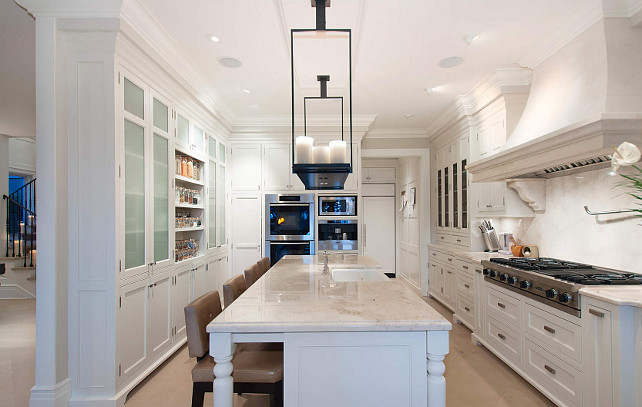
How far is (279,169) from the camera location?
207 inches

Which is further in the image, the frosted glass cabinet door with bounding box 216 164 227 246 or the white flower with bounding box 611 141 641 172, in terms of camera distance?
the frosted glass cabinet door with bounding box 216 164 227 246

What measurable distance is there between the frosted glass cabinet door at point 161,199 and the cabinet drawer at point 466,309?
3259 mm

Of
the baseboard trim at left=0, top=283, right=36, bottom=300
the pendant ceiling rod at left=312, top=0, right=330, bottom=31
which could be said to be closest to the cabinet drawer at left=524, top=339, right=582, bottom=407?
the pendant ceiling rod at left=312, top=0, right=330, bottom=31

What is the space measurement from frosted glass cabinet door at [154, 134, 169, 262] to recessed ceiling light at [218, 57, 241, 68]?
2.93 feet

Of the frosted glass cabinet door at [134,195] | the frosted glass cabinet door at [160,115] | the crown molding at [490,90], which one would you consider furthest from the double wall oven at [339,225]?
the frosted glass cabinet door at [134,195]

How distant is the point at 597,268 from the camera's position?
2646mm

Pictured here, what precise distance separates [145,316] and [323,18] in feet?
8.39

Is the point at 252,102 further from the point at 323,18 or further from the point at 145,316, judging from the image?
the point at 145,316

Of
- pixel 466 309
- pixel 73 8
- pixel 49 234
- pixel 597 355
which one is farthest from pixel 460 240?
pixel 73 8

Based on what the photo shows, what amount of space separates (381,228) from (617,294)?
612 centimetres

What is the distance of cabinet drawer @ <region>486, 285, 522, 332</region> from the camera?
281 centimetres

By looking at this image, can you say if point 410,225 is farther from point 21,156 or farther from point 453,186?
point 21,156

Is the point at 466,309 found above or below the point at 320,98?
below

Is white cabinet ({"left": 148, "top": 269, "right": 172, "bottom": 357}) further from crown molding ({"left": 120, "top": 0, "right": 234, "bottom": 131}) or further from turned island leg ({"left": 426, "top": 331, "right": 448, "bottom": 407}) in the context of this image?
turned island leg ({"left": 426, "top": 331, "right": 448, "bottom": 407})
